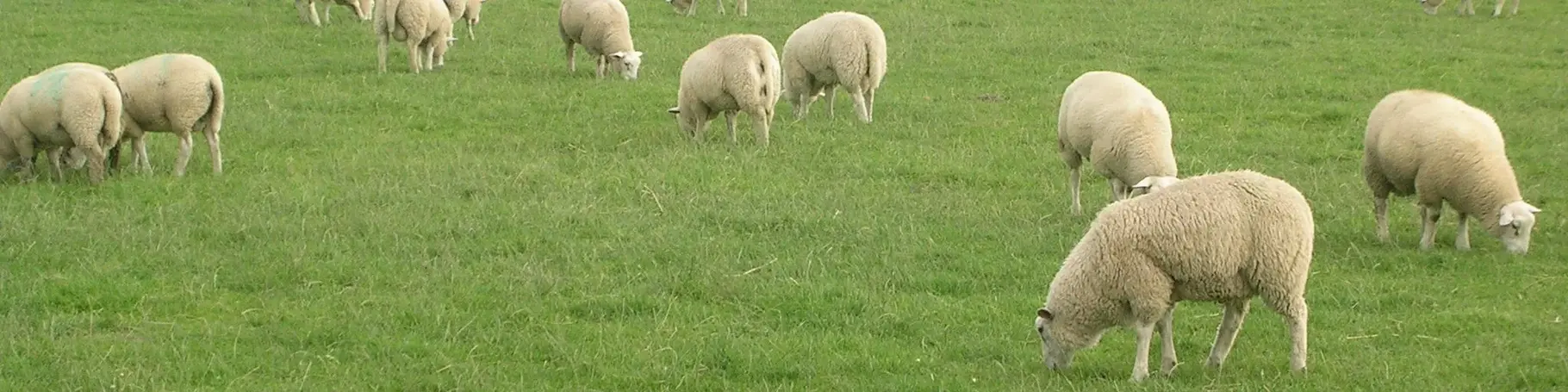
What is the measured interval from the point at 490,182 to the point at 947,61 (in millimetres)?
9065

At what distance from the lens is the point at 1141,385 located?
7.07 m

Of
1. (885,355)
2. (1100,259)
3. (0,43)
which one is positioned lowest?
(0,43)

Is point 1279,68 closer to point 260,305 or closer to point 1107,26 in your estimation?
point 1107,26

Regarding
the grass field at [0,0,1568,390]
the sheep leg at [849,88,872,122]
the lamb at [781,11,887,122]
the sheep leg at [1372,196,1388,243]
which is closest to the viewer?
→ the grass field at [0,0,1568,390]

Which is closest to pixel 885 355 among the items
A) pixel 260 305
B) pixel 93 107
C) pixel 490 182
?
pixel 260 305

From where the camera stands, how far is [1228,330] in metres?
7.37

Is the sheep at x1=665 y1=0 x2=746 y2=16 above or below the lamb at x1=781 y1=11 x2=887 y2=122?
below

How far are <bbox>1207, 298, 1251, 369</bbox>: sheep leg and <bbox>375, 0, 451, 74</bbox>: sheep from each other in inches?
464

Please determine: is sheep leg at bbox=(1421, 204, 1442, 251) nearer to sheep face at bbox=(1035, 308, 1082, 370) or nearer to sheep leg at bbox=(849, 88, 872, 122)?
sheep face at bbox=(1035, 308, 1082, 370)

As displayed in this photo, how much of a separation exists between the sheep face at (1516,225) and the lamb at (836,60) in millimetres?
6097

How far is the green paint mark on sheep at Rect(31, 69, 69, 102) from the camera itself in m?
11.4

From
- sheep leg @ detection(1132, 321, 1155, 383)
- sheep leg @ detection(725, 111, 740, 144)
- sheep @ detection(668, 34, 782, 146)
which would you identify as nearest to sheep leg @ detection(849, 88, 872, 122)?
sheep @ detection(668, 34, 782, 146)

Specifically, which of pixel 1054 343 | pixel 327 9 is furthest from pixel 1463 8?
→ pixel 1054 343

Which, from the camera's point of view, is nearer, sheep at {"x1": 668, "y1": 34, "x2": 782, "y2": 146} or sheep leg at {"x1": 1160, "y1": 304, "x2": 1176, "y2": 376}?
sheep leg at {"x1": 1160, "y1": 304, "x2": 1176, "y2": 376}
